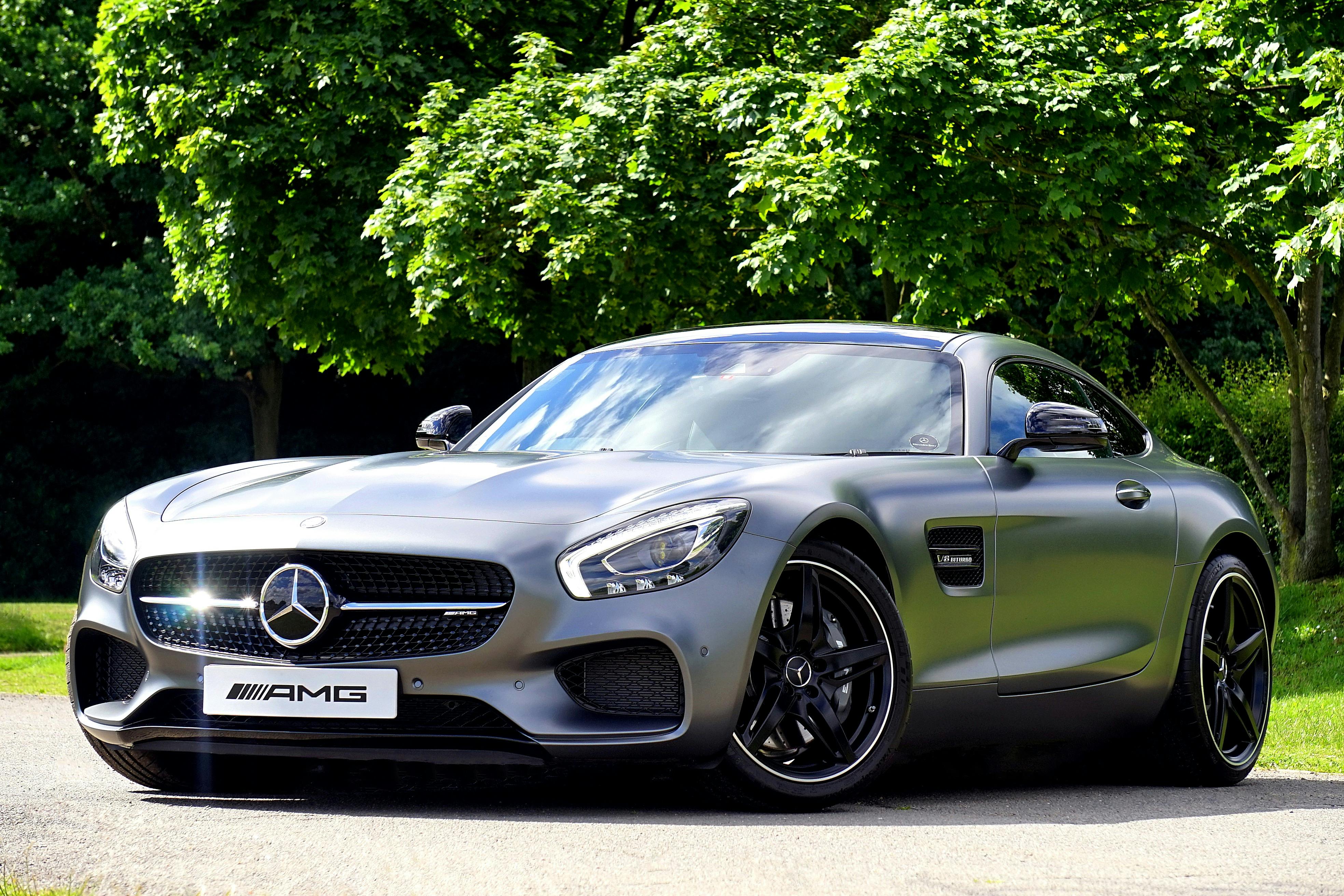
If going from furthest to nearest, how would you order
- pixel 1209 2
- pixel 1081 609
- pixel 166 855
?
1. pixel 1209 2
2. pixel 1081 609
3. pixel 166 855

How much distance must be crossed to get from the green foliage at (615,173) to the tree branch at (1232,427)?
372 centimetres

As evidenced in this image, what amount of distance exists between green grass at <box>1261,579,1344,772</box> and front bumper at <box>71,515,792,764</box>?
479 cm

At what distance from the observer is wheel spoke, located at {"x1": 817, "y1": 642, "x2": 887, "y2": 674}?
4867 millimetres

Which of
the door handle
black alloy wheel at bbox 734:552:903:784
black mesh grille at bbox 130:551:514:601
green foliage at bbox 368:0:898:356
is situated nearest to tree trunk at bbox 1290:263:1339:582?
green foliage at bbox 368:0:898:356

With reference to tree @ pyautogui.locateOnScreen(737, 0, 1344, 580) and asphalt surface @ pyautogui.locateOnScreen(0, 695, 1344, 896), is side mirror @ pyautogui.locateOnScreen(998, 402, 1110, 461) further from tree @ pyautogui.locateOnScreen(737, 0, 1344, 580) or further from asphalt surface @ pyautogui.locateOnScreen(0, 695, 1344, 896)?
tree @ pyautogui.locateOnScreen(737, 0, 1344, 580)

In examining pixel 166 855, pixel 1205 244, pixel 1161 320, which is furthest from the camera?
pixel 1161 320

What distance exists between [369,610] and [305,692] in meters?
0.28

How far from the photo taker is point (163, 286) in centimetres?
2997

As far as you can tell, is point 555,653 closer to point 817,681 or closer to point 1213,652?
point 817,681

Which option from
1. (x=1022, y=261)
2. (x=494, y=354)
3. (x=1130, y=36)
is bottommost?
(x=494, y=354)

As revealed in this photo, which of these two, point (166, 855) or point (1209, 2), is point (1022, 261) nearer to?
point (1209, 2)

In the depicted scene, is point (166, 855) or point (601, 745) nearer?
point (166, 855)

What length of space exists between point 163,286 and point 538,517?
88.2 ft

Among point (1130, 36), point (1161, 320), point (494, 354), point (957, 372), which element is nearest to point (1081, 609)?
point (957, 372)
